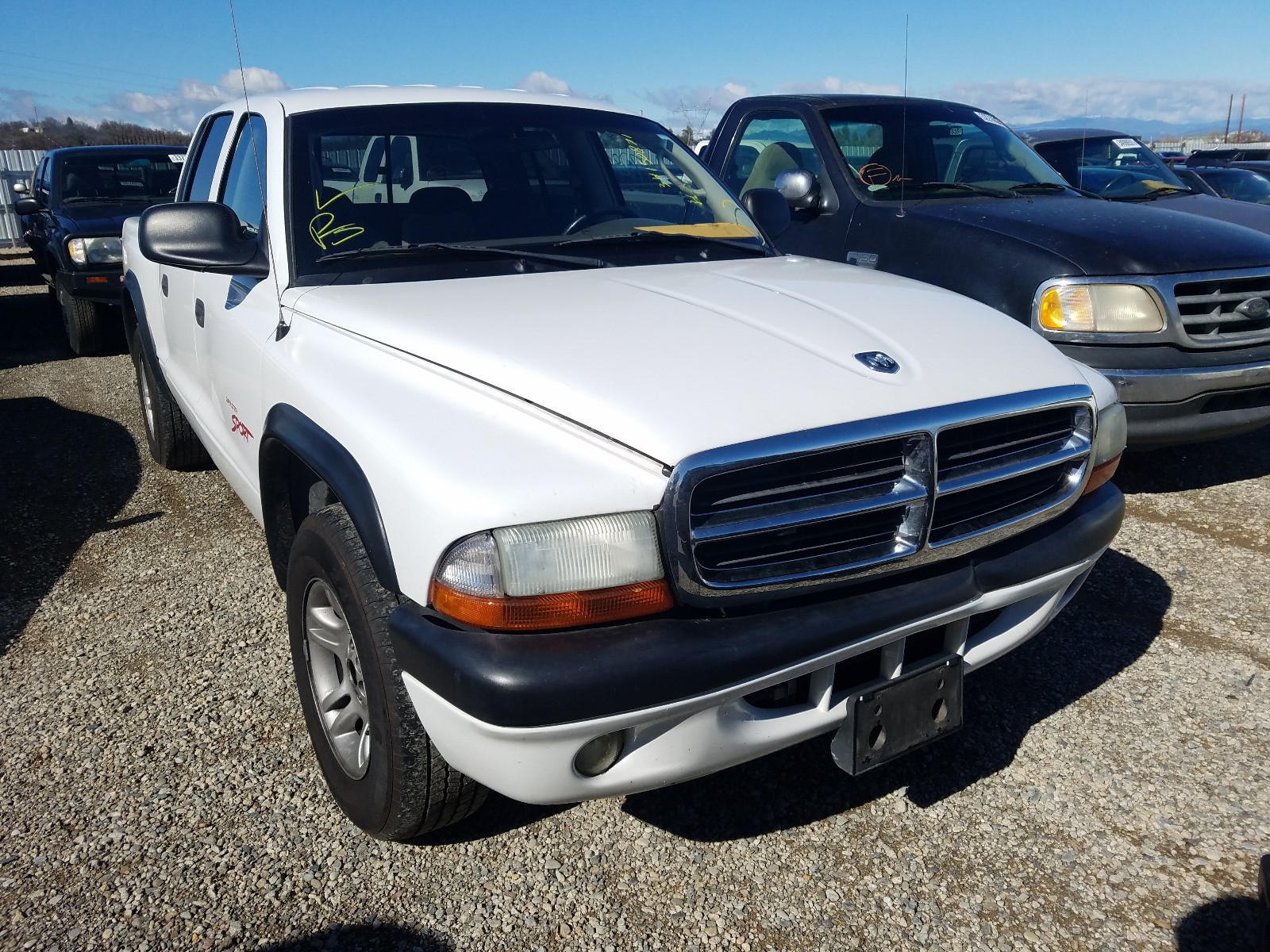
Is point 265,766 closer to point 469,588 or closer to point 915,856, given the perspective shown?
point 469,588

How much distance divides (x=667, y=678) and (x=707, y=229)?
78.7 inches

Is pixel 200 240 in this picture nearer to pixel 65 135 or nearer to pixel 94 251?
pixel 94 251

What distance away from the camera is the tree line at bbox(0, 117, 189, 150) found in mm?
24016

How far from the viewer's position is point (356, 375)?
7.54 feet

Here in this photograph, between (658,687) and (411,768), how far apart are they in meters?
0.64

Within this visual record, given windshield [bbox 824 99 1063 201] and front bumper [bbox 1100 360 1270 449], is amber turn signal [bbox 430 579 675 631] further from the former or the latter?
windshield [bbox 824 99 1063 201]

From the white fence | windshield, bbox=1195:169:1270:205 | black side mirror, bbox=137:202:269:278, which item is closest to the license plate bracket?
black side mirror, bbox=137:202:269:278

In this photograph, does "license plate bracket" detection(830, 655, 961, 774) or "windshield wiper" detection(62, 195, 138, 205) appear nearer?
"license plate bracket" detection(830, 655, 961, 774)

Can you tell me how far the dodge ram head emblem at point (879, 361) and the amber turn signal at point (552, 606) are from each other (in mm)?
711

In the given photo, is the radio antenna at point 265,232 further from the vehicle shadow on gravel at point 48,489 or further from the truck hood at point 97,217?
the truck hood at point 97,217

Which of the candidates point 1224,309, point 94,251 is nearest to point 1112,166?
point 1224,309

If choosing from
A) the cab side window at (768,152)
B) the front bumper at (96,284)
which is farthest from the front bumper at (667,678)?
the front bumper at (96,284)

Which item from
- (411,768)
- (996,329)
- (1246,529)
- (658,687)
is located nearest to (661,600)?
(658,687)

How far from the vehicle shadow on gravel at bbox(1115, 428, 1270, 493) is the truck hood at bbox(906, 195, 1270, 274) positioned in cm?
113
